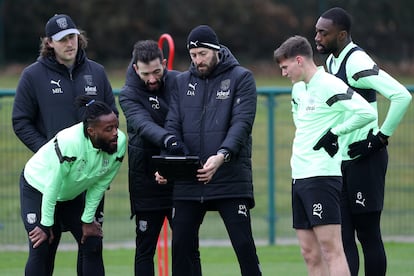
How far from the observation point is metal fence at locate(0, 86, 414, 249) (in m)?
13.0

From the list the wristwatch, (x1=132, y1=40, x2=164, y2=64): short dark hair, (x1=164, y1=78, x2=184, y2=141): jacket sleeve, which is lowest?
the wristwatch

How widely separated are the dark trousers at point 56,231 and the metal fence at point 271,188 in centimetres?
467

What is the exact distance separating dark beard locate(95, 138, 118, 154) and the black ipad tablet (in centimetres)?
31

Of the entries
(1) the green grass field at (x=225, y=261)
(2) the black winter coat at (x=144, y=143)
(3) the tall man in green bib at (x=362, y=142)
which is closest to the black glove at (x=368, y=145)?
(3) the tall man in green bib at (x=362, y=142)

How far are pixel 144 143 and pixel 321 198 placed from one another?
61.6 inches

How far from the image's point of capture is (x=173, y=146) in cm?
801

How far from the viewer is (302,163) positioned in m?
7.73

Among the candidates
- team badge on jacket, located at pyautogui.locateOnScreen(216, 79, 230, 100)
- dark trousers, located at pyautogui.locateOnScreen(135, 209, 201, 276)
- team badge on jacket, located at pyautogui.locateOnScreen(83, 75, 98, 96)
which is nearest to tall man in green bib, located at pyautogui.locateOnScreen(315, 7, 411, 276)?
team badge on jacket, located at pyautogui.locateOnScreen(216, 79, 230, 100)

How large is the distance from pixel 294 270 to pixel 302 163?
3309 millimetres

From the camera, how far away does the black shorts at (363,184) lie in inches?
323

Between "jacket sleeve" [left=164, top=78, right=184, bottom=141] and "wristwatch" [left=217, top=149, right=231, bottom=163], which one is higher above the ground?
"jacket sleeve" [left=164, top=78, right=184, bottom=141]

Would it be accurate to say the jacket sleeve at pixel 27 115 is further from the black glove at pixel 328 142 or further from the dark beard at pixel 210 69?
the black glove at pixel 328 142

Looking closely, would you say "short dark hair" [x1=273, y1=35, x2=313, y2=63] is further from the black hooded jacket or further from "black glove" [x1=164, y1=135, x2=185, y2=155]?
the black hooded jacket

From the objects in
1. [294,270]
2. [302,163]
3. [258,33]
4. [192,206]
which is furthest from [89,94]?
[258,33]
